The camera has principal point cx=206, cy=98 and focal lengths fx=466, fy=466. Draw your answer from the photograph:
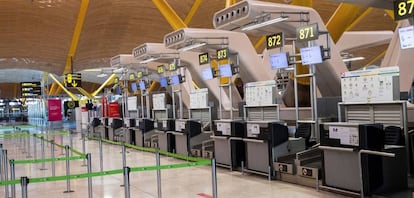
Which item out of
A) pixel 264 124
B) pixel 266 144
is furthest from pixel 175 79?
pixel 266 144

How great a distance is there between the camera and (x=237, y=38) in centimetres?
1280

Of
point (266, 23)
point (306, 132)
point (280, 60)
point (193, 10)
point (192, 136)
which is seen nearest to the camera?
point (306, 132)

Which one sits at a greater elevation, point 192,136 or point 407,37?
point 407,37

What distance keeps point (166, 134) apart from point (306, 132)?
5761 mm

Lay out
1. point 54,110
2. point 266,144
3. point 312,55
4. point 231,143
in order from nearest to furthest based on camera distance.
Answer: point 312,55 → point 266,144 → point 231,143 → point 54,110

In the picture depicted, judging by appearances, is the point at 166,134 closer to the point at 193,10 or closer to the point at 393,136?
the point at 393,136

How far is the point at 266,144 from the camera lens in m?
9.24

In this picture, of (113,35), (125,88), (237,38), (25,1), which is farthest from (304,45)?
(113,35)

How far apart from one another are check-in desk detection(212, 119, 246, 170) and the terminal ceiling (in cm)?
1406

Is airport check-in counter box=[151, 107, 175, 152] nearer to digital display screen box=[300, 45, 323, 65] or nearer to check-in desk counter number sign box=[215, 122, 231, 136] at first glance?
check-in desk counter number sign box=[215, 122, 231, 136]

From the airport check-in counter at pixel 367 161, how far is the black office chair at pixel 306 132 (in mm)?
2139

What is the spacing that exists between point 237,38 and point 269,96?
8.61 ft

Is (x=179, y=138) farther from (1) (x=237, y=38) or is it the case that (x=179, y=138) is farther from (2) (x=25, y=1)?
(2) (x=25, y=1)

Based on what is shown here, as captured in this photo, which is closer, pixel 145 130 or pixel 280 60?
pixel 280 60
